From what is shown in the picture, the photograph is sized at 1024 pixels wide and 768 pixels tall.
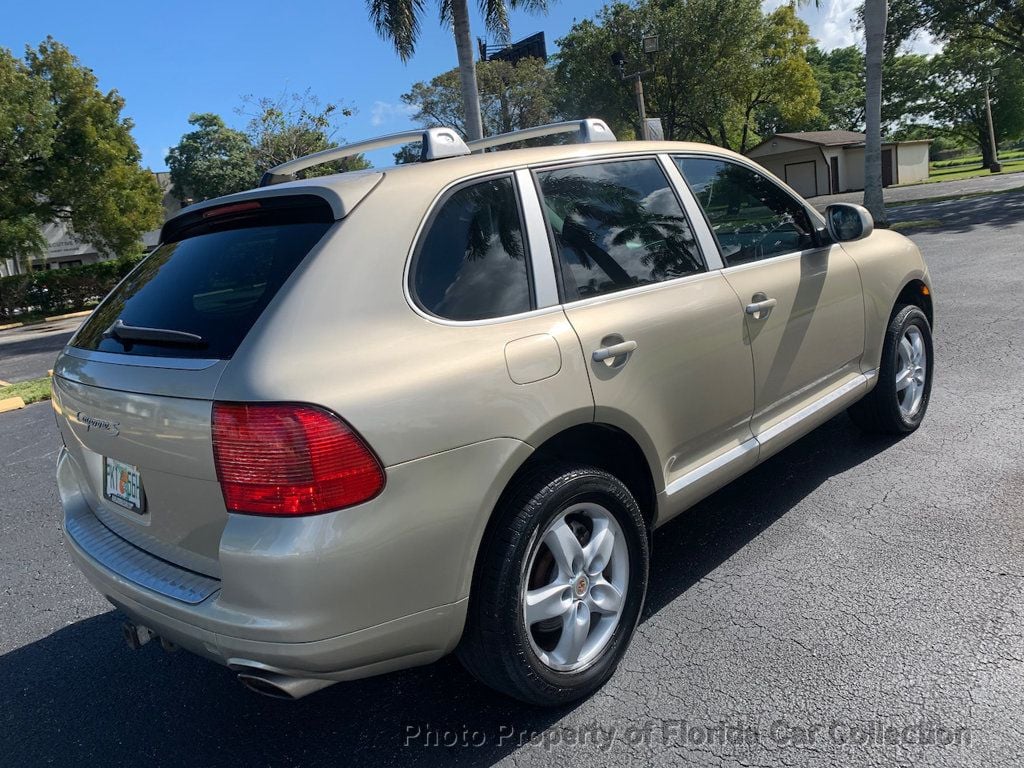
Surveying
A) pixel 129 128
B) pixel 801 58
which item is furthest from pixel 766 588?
pixel 801 58

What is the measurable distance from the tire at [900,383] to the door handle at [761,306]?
1.32m

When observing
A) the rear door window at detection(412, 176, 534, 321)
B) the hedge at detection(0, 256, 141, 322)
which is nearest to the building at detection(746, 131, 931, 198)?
the hedge at detection(0, 256, 141, 322)

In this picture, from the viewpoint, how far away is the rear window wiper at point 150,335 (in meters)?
2.24

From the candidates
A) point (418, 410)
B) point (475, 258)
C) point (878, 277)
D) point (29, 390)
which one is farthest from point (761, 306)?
point (29, 390)

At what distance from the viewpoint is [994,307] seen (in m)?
7.72

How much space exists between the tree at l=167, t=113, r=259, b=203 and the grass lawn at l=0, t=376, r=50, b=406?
46.3 m

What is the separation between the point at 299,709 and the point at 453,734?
0.60m

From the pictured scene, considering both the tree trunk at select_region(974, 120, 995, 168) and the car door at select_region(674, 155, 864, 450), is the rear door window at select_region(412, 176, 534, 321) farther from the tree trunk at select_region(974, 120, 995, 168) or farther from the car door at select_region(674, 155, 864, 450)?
the tree trunk at select_region(974, 120, 995, 168)

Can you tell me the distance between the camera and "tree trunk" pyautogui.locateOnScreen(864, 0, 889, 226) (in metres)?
15.0

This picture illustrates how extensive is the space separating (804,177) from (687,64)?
56.3ft

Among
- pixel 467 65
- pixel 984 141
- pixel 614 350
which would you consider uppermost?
pixel 467 65

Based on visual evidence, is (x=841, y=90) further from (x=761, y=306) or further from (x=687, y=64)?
(x=761, y=306)

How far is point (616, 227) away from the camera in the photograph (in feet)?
9.76

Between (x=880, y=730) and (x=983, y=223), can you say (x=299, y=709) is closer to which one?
(x=880, y=730)
